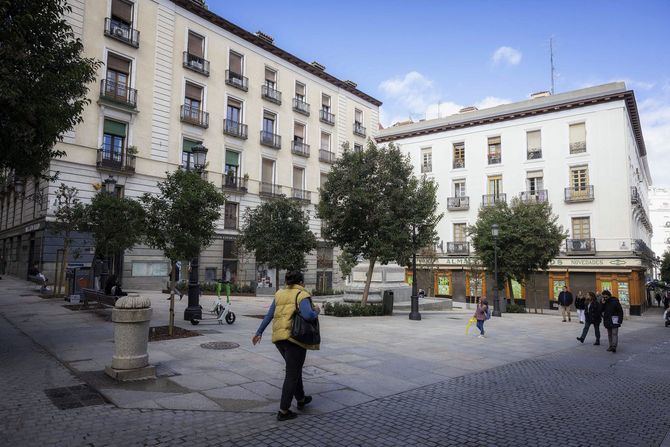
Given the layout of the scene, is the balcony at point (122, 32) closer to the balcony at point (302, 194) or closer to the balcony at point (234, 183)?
the balcony at point (234, 183)

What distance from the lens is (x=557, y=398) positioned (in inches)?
253

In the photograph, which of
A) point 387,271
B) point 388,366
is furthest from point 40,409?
point 387,271

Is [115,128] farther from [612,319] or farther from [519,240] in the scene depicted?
[612,319]

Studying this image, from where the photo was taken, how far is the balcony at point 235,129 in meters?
32.0

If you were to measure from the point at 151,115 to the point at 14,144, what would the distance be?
22.2m

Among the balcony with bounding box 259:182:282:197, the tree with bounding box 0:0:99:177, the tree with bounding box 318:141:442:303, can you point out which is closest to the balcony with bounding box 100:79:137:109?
the balcony with bounding box 259:182:282:197

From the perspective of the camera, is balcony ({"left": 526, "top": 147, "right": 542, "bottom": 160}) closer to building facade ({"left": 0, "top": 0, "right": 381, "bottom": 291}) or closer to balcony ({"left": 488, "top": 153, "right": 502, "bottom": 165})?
balcony ({"left": 488, "top": 153, "right": 502, "bottom": 165})

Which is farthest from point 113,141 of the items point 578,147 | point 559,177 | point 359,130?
point 578,147

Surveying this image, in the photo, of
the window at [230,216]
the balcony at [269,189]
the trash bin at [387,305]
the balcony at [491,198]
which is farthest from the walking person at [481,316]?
the balcony at [269,189]

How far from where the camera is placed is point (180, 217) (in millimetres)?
10289

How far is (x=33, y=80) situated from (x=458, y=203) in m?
33.2

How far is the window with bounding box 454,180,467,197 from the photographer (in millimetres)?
37553

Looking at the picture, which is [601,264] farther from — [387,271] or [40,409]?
[40,409]

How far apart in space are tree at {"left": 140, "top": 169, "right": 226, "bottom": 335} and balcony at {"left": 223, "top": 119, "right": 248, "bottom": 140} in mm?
22355
